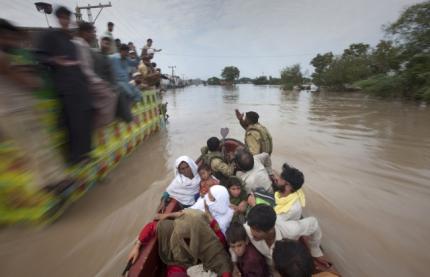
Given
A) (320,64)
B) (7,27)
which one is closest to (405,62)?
(7,27)

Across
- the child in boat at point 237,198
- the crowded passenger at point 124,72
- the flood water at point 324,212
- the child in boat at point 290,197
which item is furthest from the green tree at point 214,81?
the child in boat at point 290,197

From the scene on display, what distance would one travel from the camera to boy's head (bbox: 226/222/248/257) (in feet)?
6.05

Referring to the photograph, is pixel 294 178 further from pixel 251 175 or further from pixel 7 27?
pixel 7 27

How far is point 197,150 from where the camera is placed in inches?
291

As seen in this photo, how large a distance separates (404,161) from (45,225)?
24.8 ft

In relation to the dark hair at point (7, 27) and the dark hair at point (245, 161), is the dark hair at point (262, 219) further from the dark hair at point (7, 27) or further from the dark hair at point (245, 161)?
the dark hair at point (7, 27)

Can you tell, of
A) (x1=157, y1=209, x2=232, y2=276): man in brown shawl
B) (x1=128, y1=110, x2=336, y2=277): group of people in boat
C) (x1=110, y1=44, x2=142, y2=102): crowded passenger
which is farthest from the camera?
(x1=110, y1=44, x2=142, y2=102): crowded passenger

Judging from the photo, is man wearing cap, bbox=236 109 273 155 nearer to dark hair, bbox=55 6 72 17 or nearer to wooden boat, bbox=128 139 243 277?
wooden boat, bbox=128 139 243 277

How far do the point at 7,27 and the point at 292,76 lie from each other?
5669 centimetres

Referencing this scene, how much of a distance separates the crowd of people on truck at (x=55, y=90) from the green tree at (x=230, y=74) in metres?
85.6

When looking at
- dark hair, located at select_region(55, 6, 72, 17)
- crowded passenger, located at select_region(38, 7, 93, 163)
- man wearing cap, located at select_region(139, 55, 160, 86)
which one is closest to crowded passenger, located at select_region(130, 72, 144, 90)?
man wearing cap, located at select_region(139, 55, 160, 86)

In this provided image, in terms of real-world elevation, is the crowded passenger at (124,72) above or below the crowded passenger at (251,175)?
above

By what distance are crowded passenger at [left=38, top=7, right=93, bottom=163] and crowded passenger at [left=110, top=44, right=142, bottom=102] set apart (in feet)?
3.10

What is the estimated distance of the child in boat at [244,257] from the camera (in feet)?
5.99
